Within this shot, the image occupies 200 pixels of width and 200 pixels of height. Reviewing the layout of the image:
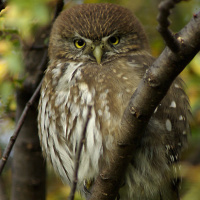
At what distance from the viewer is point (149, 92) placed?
2215mm

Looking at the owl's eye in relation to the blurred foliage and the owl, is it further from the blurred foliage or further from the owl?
the blurred foliage

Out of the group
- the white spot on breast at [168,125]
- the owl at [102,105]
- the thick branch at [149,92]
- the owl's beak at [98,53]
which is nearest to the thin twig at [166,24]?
the thick branch at [149,92]

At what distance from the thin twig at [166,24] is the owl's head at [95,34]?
4.20ft

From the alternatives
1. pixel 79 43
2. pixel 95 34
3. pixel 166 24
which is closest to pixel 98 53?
pixel 95 34

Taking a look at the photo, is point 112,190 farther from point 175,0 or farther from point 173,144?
point 175,0

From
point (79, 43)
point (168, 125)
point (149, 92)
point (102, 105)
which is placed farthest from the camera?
point (79, 43)

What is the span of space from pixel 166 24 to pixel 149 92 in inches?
17.8

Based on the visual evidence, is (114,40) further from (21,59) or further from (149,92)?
(149,92)

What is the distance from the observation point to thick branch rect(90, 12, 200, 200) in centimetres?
209

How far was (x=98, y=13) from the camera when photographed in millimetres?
3551

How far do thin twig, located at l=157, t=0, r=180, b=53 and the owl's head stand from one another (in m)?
1.28

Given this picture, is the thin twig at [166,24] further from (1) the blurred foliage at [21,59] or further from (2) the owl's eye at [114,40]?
(2) the owl's eye at [114,40]

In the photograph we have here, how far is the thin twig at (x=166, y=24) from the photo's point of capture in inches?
69.9

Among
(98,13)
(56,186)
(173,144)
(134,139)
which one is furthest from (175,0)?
(56,186)
